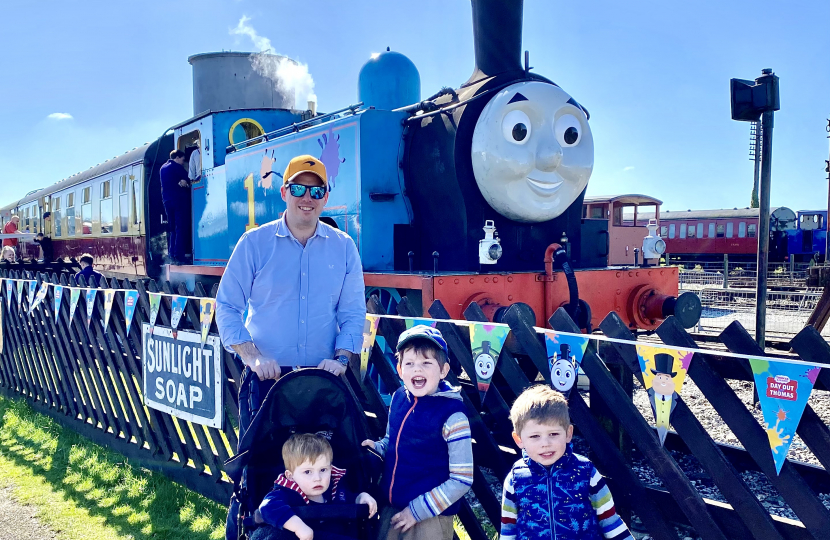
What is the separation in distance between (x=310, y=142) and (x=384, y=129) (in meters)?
0.83

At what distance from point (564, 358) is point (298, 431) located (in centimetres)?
110

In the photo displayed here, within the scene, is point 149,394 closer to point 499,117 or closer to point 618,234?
point 499,117

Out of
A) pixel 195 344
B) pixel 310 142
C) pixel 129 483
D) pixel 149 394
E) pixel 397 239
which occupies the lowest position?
pixel 129 483

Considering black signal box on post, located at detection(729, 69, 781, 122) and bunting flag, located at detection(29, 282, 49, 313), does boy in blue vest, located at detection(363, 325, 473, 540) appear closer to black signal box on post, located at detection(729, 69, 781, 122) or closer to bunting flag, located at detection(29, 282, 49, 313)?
black signal box on post, located at detection(729, 69, 781, 122)

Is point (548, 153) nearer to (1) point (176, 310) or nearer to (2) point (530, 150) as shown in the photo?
(2) point (530, 150)

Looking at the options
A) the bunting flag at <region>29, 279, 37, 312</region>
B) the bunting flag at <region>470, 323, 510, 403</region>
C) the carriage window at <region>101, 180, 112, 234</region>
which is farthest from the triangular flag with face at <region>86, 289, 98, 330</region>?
the carriage window at <region>101, 180, 112, 234</region>

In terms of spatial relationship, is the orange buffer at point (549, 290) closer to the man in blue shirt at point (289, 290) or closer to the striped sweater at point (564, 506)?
the man in blue shirt at point (289, 290)

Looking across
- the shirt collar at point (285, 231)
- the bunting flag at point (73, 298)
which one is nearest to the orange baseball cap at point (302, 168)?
the shirt collar at point (285, 231)

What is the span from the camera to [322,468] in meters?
2.36

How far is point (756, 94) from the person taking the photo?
5.45m

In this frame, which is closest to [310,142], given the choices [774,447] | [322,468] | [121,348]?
[121,348]

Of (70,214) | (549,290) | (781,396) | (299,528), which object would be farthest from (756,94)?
(70,214)

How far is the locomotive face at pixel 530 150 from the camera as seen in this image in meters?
5.10

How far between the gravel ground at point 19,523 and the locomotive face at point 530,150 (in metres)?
3.86
